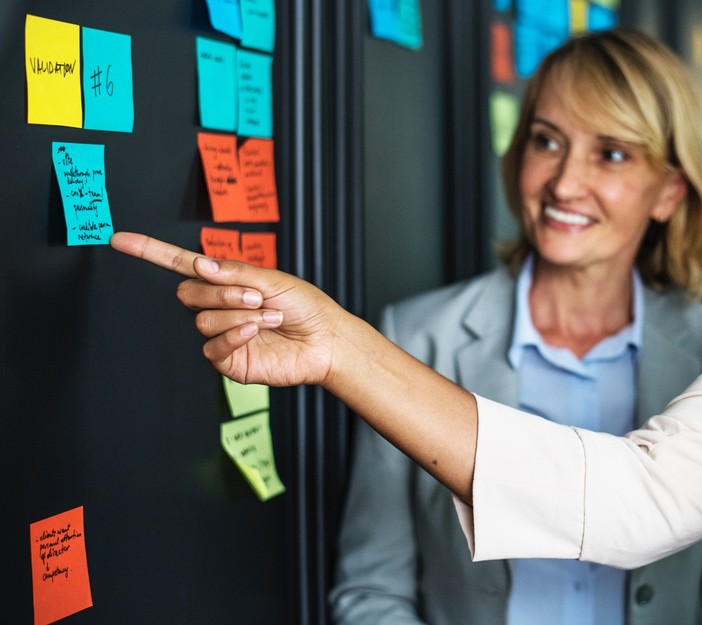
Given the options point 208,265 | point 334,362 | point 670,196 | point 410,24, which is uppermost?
point 410,24

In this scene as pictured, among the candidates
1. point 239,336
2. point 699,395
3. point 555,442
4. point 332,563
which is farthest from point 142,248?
point 332,563

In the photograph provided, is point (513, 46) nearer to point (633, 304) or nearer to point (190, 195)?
point (633, 304)

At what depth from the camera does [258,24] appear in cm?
137

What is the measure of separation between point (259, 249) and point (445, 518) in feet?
1.92

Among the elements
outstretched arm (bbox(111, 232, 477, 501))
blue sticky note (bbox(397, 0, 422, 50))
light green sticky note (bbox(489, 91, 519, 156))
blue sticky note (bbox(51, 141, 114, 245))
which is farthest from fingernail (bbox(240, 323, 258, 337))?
light green sticky note (bbox(489, 91, 519, 156))

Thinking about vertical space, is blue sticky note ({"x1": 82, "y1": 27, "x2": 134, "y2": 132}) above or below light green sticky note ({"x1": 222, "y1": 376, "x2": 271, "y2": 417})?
above

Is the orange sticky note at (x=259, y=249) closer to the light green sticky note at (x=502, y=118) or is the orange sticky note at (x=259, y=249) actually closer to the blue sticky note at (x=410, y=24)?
the blue sticky note at (x=410, y=24)

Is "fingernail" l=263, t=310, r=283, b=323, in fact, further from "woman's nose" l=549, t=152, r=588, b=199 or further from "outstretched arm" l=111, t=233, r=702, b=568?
"woman's nose" l=549, t=152, r=588, b=199

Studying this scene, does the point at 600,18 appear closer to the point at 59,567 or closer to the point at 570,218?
the point at 570,218

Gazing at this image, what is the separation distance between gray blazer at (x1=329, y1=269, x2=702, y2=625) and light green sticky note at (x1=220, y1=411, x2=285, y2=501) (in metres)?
0.23

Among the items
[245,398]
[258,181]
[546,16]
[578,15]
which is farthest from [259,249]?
Answer: [578,15]

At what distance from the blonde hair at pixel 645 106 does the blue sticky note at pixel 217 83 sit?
2.20 ft

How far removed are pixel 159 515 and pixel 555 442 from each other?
0.51 metres

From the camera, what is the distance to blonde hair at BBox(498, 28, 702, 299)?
167 cm
